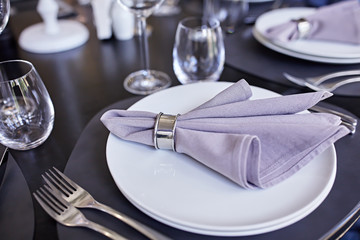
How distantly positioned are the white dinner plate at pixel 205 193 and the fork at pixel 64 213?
42 mm

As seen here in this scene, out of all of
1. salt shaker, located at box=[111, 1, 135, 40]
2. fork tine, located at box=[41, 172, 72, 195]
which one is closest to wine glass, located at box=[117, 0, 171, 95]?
salt shaker, located at box=[111, 1, 135, 40]

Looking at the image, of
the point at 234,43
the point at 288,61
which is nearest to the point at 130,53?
the point at 234,43

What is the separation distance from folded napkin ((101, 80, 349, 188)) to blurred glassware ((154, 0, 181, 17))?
0.62 metres

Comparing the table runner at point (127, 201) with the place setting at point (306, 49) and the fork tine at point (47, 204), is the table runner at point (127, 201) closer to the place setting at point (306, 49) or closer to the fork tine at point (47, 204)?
the fork tine at point (47, 204)

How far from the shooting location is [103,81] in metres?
0.69

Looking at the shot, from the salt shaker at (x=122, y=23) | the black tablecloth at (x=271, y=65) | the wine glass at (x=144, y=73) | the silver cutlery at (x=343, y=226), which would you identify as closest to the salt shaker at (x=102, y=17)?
the salt shaker at (x=122, y=23)

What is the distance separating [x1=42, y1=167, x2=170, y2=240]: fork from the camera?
0.34 metres

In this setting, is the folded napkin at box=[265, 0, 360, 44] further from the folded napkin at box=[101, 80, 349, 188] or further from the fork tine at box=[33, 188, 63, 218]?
the fork tine at box=[33, 188, 63, 218]

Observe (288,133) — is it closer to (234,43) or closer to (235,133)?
(235,133)

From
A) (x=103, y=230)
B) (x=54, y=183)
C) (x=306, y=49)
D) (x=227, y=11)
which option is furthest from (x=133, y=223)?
(x=227, y=11)

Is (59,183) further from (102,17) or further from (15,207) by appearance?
(102,17)

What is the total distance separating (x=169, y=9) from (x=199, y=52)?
47cm

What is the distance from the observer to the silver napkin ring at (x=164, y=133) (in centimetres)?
42

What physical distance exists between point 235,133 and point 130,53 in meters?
0.47
